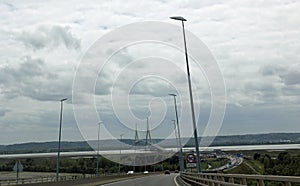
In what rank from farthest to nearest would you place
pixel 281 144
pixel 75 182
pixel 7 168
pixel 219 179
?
pixel 7 168
pixel 281 144
pixel 75 182
pixel 219 179

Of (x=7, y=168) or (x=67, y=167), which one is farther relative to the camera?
(x=67, y=167)

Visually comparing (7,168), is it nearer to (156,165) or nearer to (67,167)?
(67,167)

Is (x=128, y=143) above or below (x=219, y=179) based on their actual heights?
above

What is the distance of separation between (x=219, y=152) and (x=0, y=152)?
192ft

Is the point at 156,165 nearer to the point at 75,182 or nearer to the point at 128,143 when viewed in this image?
the point at 128,143

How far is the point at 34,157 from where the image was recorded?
140375 millimetres

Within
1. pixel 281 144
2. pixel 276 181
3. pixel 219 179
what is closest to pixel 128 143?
pixel 281 144

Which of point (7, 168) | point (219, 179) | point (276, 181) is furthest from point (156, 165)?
point (276, 181)

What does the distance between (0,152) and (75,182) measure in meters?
92.0

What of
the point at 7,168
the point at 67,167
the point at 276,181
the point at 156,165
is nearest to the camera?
the point at 276,181

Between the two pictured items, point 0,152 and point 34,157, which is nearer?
point 0,152

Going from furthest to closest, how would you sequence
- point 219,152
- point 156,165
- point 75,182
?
point 156,165, point 219,152, point 75,182

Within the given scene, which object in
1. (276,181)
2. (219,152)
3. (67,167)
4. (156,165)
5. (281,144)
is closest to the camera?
(276,181)

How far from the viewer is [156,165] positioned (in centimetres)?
16475
